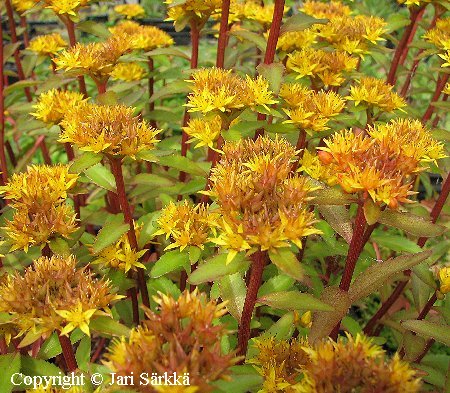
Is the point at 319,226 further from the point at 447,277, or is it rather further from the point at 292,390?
the point at 292,390

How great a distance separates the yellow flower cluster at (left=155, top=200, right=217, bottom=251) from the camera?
54.1 inches

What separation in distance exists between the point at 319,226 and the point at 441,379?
0.56 metres

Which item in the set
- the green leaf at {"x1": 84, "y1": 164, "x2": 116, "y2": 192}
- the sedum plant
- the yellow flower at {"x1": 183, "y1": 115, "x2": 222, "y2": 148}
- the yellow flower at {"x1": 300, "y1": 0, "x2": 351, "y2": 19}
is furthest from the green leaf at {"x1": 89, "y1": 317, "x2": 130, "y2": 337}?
the yellow flower at {"x1": 300, "y1": 0, "x2": 351, "y2": 19}

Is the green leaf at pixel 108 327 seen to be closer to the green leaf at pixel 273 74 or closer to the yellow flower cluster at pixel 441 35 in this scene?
the green leaf at pixel 273 74

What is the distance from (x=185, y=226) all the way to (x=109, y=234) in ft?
0.76

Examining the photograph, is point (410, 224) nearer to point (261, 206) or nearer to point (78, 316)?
point (261, 206)

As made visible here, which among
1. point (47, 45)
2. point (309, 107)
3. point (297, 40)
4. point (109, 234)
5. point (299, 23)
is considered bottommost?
point (109, 234)

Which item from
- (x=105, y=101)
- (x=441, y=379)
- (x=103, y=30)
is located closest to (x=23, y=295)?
(x=105, y=101)

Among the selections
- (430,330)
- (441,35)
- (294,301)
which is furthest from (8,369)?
(441,35)

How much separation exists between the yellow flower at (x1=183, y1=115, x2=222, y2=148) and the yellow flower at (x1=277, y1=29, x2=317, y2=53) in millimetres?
625

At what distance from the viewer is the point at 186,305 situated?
94cm

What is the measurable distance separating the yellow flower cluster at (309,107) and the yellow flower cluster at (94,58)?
0.65 meters

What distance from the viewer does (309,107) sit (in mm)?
1602

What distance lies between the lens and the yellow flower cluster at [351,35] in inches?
79.1
